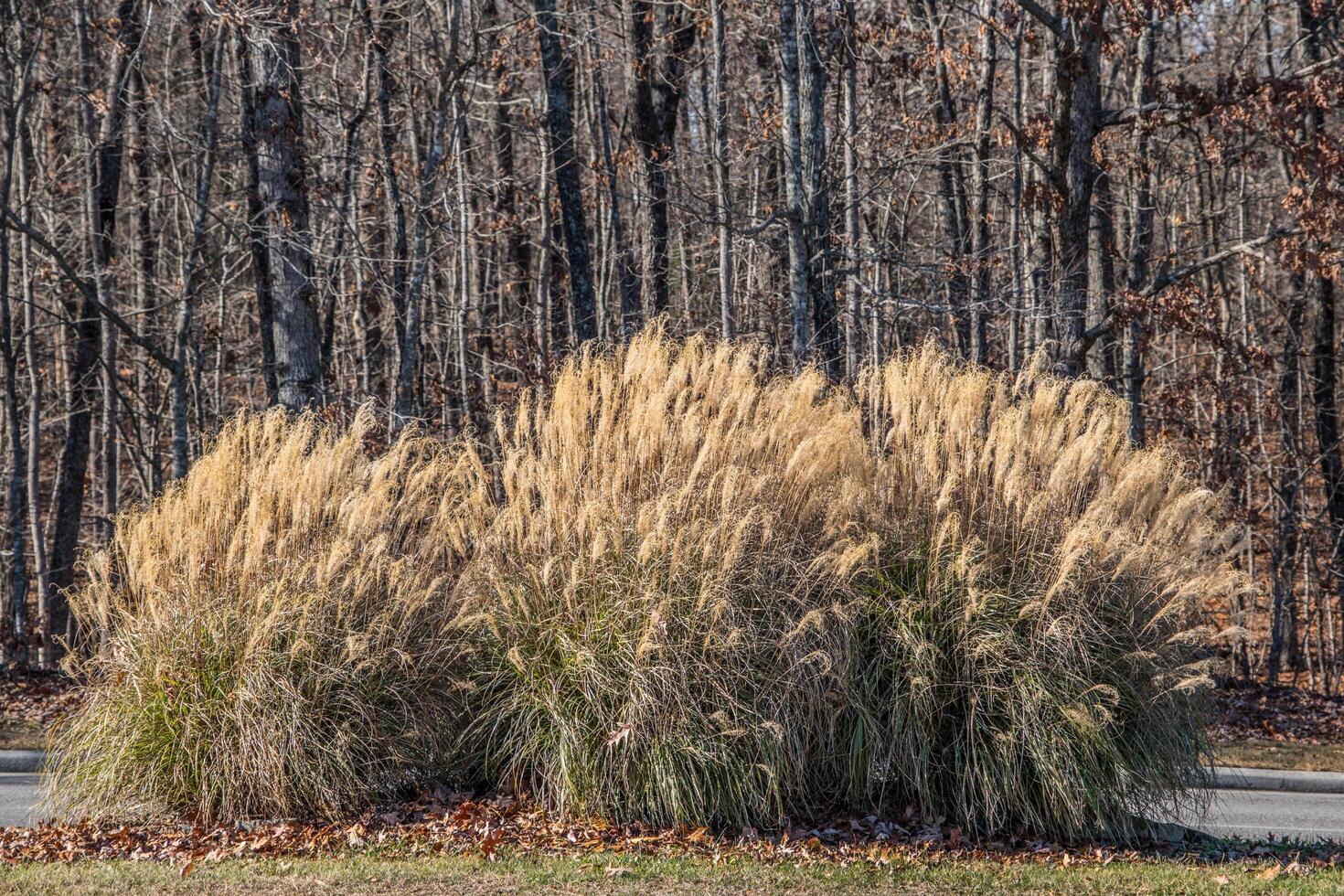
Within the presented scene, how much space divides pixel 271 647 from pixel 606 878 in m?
2.34

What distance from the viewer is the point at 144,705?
21.8ft

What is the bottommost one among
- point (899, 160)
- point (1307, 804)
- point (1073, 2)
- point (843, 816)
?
point (1307, 804)

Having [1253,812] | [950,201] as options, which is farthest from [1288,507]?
[1253,812]

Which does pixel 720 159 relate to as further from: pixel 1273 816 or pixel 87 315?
pixel 87 315

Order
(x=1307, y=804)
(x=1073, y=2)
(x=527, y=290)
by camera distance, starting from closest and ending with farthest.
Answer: (x=1307, y=804)
(x=1073, y=2)
(x=527, y=290)

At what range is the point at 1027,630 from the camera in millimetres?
6738

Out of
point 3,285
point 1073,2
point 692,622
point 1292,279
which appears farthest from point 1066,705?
point 1292,279

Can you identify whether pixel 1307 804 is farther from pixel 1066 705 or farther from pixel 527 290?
pixel 527 290

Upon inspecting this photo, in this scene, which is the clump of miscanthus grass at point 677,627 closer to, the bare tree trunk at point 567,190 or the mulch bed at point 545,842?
the mulch bed at point 545,842

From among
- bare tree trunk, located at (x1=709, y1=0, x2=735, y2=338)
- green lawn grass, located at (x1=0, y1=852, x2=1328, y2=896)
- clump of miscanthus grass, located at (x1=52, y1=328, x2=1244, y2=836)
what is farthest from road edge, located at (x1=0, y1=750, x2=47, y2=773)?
bare tree trunk, located at (x1=709, y1=0, x2=735, y2=338)

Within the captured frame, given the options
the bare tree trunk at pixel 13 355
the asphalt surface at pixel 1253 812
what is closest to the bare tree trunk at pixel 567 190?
the bare tree trunk at pixel 13 355

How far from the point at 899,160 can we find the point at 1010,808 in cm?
891

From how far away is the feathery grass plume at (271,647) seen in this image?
21.3ft

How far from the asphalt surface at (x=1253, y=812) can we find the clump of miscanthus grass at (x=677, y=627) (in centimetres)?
169
